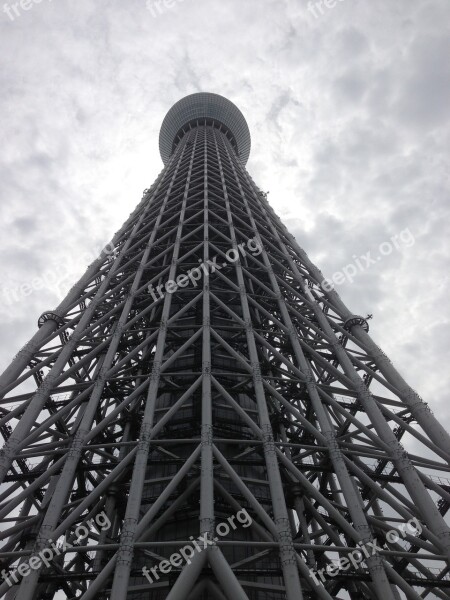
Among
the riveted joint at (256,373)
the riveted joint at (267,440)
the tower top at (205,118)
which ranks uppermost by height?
the tower top at (205,118)

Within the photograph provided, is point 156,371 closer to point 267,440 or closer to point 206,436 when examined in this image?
point 206,436

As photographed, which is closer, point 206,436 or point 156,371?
point 206,436

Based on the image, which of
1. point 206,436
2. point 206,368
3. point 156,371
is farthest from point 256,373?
point 206,436

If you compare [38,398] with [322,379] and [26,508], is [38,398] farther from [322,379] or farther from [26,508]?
[322,379]

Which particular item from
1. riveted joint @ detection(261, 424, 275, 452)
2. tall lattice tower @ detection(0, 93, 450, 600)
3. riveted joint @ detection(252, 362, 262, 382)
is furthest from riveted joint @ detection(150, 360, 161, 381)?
riveted joint @ detection(261, 424, 275, 452)

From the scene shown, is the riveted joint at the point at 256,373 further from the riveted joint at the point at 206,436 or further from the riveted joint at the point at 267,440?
the riveted joint at the point at 206,436

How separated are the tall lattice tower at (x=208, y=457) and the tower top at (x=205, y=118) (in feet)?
132

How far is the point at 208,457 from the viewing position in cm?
1500

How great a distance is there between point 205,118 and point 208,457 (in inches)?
2514

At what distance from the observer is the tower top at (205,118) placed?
2758 inches

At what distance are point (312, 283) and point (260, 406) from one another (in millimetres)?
16771

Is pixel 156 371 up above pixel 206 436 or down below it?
above

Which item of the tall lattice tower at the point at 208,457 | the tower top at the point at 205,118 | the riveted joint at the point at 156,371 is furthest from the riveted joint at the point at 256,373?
the tower top at the point at 205,118

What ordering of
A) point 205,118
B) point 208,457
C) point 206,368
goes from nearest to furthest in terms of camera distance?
point 208,457 → point 206,368 → point 205,118
